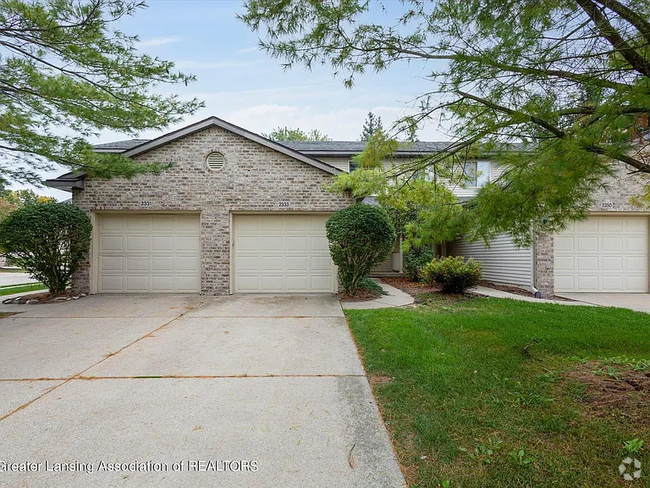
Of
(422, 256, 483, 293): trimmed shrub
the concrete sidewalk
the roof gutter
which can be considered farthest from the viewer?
the roof gutter

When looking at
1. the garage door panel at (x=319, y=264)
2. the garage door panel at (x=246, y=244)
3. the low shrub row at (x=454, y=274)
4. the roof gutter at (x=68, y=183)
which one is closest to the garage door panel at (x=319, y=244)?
the garage door panel at (x=319, y=264)

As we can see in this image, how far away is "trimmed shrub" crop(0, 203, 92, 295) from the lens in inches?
310

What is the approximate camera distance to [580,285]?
9.66 metres

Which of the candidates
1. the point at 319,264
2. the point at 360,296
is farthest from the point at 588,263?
the point at 319,264

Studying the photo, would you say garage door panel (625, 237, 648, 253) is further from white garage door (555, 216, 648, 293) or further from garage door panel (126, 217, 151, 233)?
garage door panel (126, 217, 151, 233)

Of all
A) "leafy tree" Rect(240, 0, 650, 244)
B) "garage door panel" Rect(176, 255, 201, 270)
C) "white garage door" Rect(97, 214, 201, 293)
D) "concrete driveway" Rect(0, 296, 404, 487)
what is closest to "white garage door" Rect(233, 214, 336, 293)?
"garage door panel" Rect(176, 255, 201, 270)

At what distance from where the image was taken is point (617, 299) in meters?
8.55

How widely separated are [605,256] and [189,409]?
36.9 ft

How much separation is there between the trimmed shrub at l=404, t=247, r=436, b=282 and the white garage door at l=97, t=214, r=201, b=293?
7.00 meters

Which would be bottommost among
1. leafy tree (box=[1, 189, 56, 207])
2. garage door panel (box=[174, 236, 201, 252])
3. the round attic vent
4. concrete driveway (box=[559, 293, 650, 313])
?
concrete driveway (box=[559, 293, 650, 313])

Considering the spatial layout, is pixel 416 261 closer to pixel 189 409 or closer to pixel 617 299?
pixel 617 299

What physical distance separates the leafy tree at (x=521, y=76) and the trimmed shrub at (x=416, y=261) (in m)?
8.14

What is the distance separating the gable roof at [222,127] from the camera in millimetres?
9141

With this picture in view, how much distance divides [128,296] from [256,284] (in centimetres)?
329
